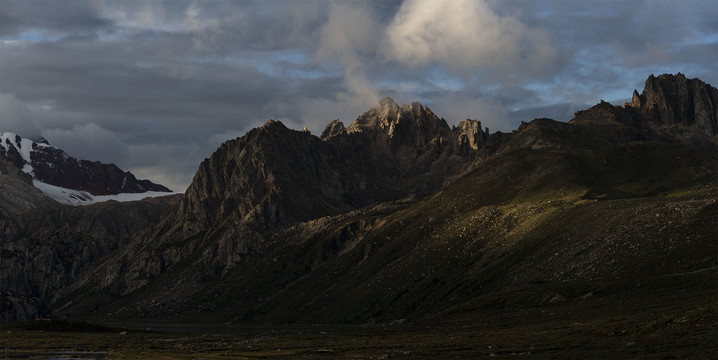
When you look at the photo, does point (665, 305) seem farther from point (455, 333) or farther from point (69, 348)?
point (69, 348)

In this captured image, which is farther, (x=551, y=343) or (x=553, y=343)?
(x=551, y=343)

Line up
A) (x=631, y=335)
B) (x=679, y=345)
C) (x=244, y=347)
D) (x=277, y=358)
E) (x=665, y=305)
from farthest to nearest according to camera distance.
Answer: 1. (x=244, y=347)
2. (x=665, y=305)
3. (x=277, y=358)
4. (x=631, y=335)
5. (x=679, y=345)

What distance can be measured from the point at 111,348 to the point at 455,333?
83.2 metres

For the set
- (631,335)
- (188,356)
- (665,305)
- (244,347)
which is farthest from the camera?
(244,347)

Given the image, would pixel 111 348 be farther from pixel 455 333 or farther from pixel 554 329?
pixel 554 329

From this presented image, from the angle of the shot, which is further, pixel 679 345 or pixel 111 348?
pixel 111 348

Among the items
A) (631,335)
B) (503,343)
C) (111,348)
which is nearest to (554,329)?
(503,343)

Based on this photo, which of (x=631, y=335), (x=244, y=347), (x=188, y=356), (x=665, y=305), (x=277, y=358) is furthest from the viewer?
(x=244, y=347)

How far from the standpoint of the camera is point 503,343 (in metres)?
157

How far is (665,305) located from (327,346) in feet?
247

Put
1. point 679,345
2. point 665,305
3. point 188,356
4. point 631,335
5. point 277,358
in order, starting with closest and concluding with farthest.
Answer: point 679,345 < point 631,335 < point 277,358 < point 188,356 < point 665,305

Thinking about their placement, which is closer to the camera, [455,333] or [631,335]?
[631,335]

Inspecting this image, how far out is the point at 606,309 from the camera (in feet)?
654

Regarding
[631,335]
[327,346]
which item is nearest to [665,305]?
[631,335]
